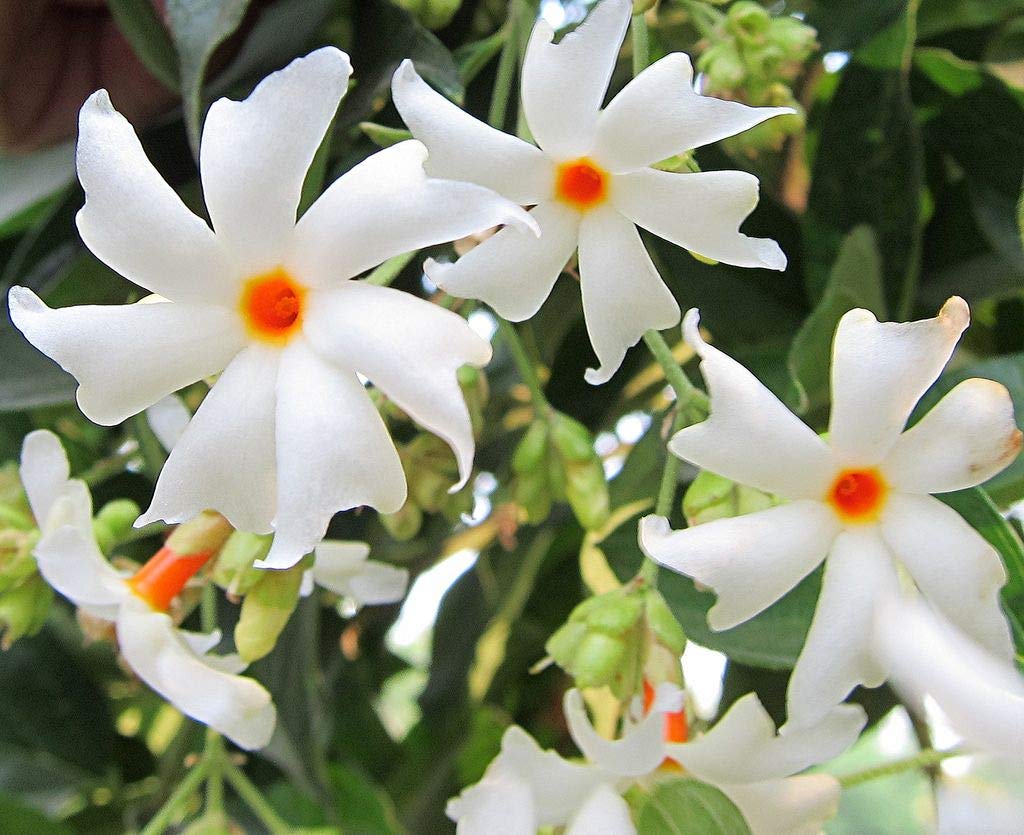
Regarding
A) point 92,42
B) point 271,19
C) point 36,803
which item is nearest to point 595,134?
point 271,19

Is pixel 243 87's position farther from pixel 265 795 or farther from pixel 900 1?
pixel 265 795

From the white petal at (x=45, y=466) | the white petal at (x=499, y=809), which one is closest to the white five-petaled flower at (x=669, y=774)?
the white petal at (x=499, y=809)

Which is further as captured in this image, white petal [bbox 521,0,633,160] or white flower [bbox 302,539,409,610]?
white flower [bbox 302,539,409,610]

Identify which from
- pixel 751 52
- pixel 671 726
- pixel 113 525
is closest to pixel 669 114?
pixel 751 52

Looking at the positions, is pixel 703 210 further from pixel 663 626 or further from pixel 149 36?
pixel 149 36

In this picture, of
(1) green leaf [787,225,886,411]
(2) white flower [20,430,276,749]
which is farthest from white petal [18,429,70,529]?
(1) green leaf [787,225,886,411]

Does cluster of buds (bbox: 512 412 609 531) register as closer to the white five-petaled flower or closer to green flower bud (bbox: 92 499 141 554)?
the white five-petaled flower
